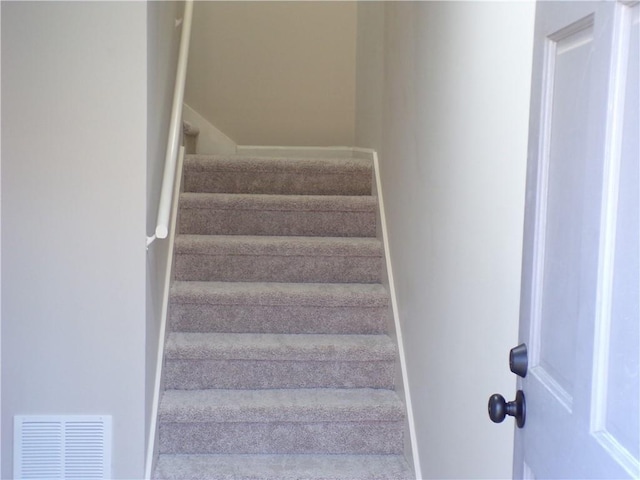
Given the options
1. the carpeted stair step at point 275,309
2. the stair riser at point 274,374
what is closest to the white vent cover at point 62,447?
the stair riser at point 274,374

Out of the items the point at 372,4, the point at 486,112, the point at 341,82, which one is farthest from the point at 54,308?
the point at 341,82

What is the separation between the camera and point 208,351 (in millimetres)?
2863

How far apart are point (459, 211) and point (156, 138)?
117 cm

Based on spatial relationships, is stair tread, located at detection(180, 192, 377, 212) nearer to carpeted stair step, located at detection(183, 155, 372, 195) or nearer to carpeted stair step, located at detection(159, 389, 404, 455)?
carpeted stair step, located at detection(183, 155, 372, 195)

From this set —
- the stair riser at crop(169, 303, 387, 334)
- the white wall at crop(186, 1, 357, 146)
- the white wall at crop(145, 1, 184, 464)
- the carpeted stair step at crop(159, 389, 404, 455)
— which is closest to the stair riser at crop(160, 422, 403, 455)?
the carpeted stair step at crop(159, 389, 404, 455)

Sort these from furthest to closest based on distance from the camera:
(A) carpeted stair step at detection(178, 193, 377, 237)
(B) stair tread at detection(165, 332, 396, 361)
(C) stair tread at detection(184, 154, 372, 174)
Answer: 1. (C) stair tread at detection(184, 154, 372, 174)
2. (A) carpeted stair step at detection(178, 193, 377, 237)
3. (B) stair tread at detection(165, 332, 396, 361)

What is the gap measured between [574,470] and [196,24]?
4078 millimetres

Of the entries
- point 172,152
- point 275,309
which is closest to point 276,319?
point 275,309

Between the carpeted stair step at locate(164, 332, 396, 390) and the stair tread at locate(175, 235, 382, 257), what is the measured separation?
0.46m

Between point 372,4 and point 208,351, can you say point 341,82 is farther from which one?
point 208,351

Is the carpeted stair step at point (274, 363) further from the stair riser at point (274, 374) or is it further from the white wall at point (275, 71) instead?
the white wall at point (275, 71)

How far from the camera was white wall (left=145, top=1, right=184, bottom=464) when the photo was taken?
242cm

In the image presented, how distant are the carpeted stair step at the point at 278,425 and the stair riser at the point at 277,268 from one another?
652mm

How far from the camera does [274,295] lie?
309 cm
